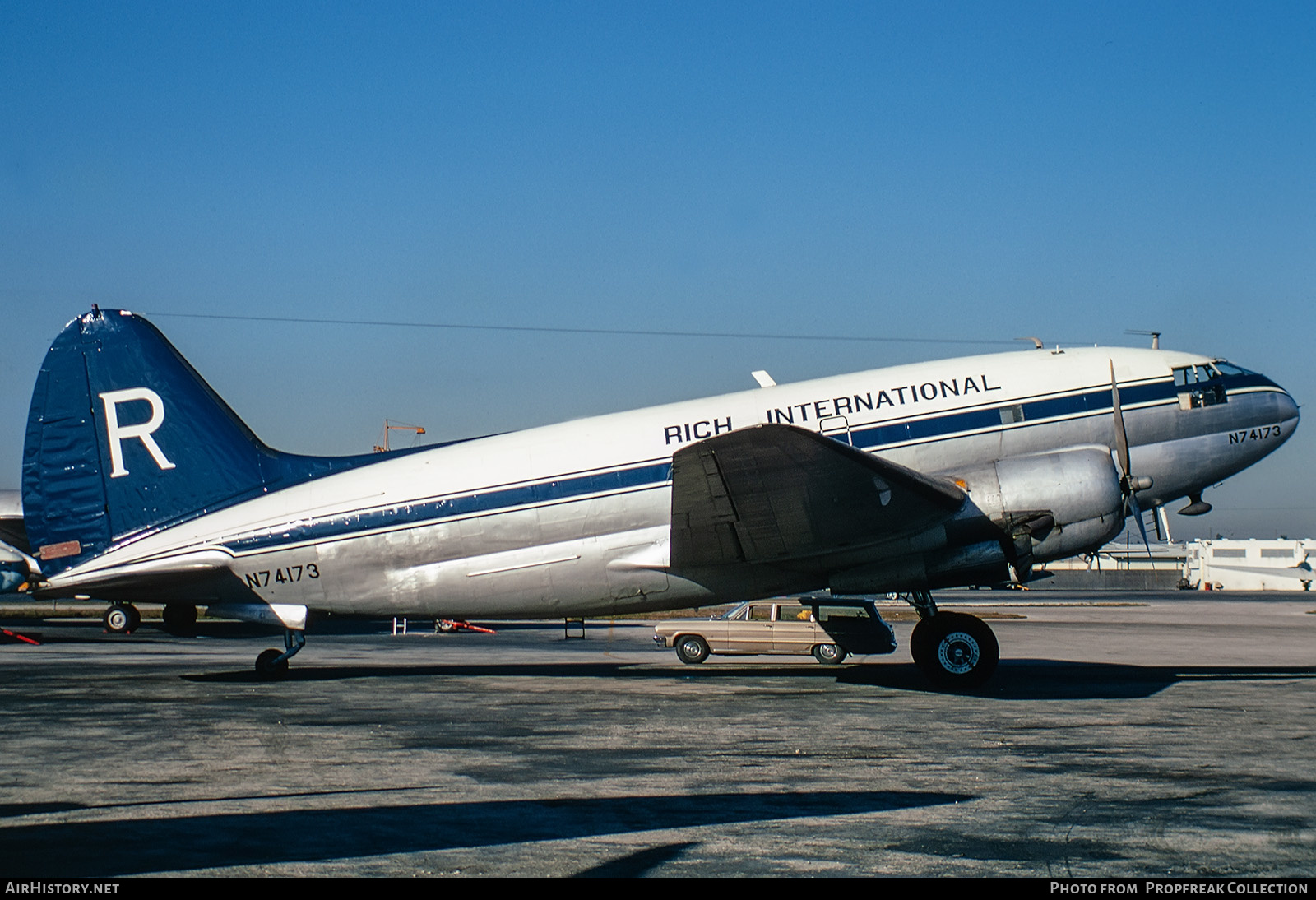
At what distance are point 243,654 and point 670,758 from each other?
19.9 meters

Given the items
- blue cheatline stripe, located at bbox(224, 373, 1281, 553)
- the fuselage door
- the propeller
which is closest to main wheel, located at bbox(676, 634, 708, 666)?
blue cheatline stripe, located at bbox(224, 373, 1281, 553)

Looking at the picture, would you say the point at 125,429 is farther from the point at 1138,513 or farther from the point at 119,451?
the point at 1138,513

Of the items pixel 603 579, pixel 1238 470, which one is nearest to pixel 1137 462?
pixel 1238 470

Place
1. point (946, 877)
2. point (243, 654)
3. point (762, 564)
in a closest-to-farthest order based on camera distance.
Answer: point (946, 877) < point (762, 564) < point (243, 654)

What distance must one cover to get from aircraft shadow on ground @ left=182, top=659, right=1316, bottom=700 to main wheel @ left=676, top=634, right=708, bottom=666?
1.02ft

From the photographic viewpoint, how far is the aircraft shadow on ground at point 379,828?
7.47 metres

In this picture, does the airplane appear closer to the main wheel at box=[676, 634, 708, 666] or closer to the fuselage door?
the fuselage door

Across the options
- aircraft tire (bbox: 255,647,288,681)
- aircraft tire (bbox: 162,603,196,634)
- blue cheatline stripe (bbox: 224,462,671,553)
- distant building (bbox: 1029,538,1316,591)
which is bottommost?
distant building (bbox: 1029,538,1316,591)

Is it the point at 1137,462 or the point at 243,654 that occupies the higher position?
the point at 1137,462

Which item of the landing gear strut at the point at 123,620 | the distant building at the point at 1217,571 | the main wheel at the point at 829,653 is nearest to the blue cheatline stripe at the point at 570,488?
the main wheel at the point at 829,653

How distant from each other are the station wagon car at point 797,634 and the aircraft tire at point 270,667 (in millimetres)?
9388

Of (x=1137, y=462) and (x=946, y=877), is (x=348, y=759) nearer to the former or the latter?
(x=946, y=877)

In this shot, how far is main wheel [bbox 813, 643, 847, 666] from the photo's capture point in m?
25.2

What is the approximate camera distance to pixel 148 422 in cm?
2033
